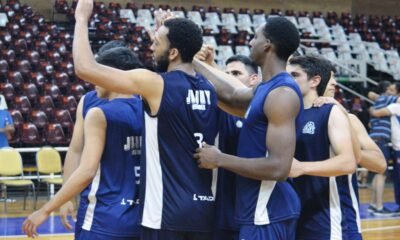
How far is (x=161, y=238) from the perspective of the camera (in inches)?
156

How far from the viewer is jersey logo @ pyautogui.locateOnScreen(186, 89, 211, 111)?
3.96 meters

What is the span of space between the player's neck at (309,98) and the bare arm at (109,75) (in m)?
Answer: 1.24

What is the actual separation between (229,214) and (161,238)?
0.48m

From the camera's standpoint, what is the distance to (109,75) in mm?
3756

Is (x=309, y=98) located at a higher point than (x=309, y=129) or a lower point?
higher

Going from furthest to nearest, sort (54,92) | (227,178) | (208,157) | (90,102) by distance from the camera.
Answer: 1. (54,92)
2. (90,102)
3. (227,178)
4. (208,157)

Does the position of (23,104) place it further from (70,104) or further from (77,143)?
(77,143)

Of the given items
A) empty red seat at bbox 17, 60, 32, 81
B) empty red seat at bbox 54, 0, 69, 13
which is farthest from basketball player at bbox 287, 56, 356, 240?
empty red seat at bbox 54, 0, 69, 13

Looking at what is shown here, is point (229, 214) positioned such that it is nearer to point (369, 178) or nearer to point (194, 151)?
point (194, 151)

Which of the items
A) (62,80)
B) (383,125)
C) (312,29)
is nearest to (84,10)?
(383,125)

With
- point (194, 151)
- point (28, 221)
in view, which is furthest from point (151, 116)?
point (28, 221)

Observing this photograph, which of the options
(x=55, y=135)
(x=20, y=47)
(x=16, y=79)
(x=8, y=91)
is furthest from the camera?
(x=20, y=47)

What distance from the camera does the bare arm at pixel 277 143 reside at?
3740 mm

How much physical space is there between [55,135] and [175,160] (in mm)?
10146
